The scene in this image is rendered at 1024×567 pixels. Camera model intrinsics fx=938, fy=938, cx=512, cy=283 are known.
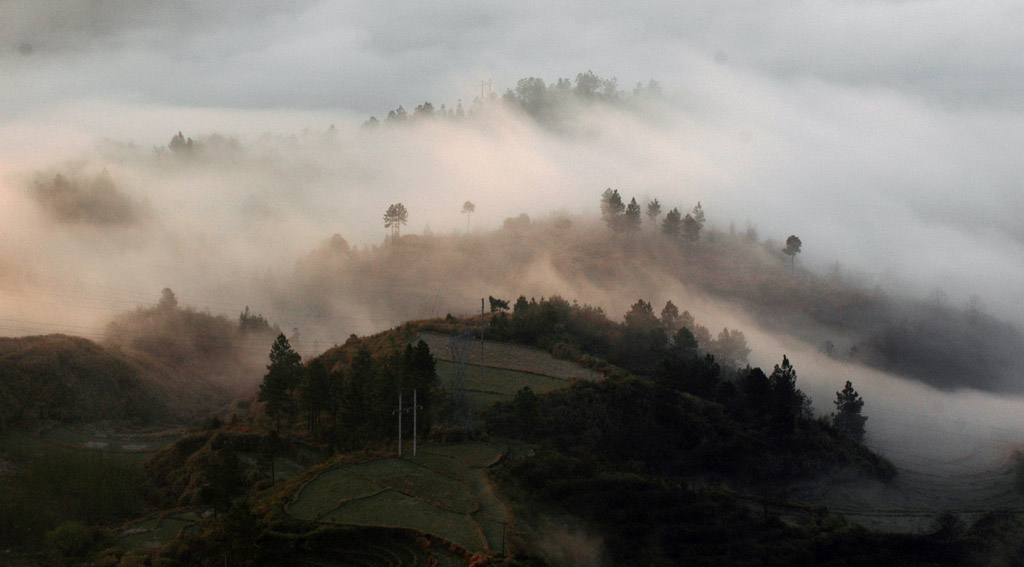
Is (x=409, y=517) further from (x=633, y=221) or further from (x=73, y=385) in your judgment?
(x=633, y=221)

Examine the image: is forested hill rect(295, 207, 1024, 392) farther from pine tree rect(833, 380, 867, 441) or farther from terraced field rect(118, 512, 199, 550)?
terraced field rect(118, 512, 199, 550)

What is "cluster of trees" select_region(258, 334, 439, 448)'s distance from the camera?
62281 mm

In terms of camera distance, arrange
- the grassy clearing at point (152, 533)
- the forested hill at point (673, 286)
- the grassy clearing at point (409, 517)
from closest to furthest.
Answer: the grassy clearing at point (409, 517), the grassy clearing at point (152, 533), the forested hill at point (673, 286)

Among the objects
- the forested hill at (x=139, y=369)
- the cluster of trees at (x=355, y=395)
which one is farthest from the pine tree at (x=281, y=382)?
the forested hill at (x=139, y=369)

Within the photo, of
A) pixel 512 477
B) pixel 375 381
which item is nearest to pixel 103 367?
pixel 375 381

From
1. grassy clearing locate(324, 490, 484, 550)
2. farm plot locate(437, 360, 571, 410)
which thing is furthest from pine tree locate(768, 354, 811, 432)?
grassy clearing locate(324, 490, 484, 550)

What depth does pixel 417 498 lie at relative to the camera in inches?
1940

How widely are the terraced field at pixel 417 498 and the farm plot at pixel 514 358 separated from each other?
20.0 m

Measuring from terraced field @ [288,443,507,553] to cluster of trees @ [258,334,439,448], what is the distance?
5559 mm

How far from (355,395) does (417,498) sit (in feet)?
54.3

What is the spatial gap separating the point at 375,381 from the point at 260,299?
7603cm

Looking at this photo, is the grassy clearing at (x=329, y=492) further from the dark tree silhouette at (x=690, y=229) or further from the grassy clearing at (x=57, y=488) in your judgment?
the dark tree silhouette at (x=690, y=229)

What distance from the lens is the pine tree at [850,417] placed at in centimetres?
8812

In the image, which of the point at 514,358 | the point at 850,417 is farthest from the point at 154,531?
the point at 850,417
